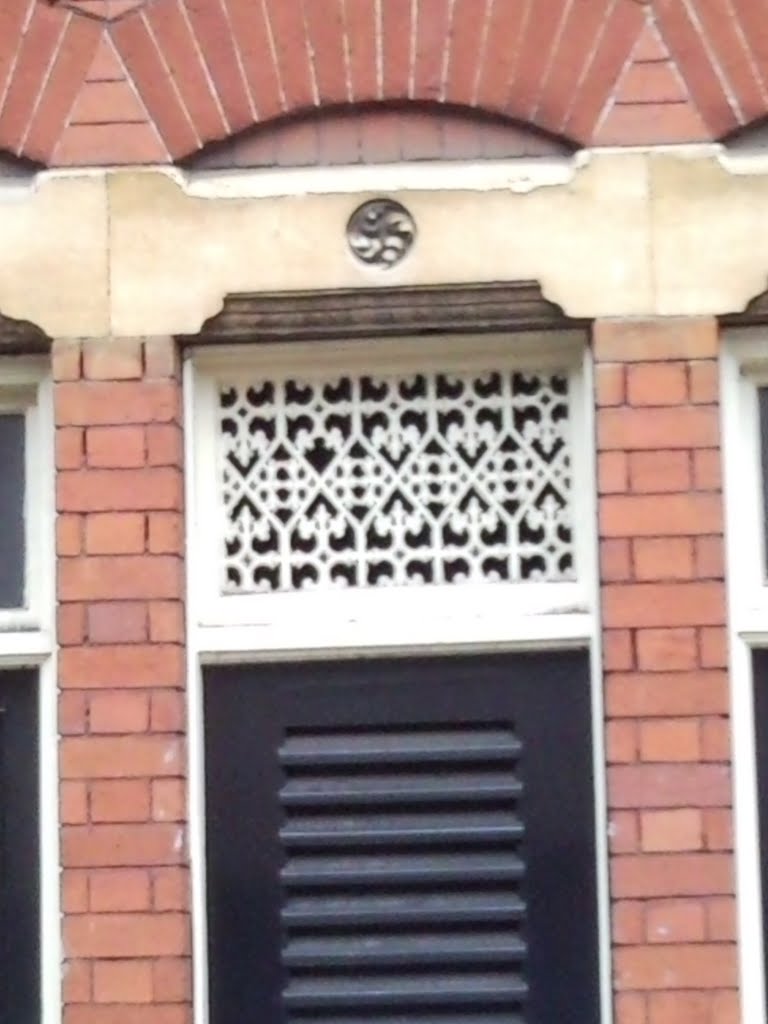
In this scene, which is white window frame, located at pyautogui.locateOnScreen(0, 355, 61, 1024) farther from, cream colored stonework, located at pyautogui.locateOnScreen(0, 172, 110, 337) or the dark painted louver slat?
the dark painted louver slat

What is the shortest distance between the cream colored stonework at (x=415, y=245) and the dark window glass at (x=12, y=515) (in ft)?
1.05

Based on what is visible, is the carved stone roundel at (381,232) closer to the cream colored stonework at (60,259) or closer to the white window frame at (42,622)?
the cream colored stonework at (60,259)

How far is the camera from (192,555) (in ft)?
13.9

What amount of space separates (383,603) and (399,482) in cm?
28

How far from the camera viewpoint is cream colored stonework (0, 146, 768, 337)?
162 inches

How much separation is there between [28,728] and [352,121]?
5.25 ft

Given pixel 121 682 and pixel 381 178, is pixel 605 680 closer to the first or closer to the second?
pixel 121 682

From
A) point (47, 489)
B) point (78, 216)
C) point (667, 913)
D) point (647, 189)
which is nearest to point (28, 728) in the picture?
point (47, 489)

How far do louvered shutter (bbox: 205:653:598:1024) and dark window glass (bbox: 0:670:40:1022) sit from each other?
0.42m

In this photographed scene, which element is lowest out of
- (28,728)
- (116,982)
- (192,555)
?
(116,982)

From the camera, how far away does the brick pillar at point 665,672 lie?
399 centimetres

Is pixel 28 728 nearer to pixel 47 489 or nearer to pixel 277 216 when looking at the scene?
pixel 47 489

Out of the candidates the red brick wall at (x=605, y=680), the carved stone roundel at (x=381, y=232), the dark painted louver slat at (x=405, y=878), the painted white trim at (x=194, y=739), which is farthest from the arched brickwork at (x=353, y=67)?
the dark painted louver slat at (x=405, y=878)

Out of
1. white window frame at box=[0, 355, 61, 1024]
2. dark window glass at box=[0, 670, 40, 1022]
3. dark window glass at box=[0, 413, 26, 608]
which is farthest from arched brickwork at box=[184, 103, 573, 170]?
dark window glass at box=[0, 670, 40, 1022]
